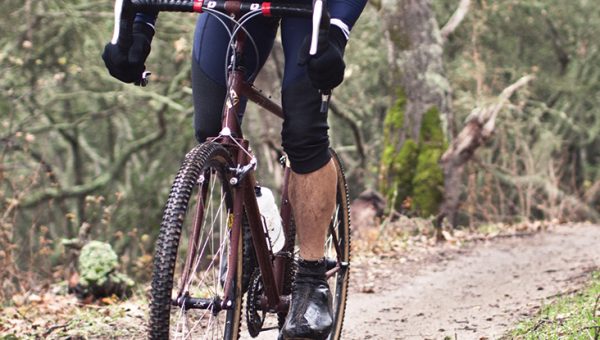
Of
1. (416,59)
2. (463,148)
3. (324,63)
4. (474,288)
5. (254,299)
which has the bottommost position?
(474,288)

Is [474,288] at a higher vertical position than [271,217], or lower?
lower

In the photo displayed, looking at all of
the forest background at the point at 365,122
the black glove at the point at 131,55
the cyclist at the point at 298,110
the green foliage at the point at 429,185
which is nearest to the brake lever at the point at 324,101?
the cyclist at the point at 298,110

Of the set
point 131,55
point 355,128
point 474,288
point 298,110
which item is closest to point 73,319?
point 131,55

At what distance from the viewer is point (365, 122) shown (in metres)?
18.8

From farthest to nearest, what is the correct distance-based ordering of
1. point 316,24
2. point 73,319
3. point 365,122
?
point 365,122 → point 73,319 → point 316,24

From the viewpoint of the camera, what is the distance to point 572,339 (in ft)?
11.4

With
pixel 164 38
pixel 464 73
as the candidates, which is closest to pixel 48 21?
pixel 164 38

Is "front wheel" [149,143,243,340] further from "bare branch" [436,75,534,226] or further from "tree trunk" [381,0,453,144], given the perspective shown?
"tree trunk" [381,0,453,144]

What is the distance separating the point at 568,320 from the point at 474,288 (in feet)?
8.19

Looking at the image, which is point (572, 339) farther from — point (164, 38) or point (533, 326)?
point (164, 38)

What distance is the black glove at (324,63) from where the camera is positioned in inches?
114

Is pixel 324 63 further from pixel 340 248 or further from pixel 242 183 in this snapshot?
pixel 340 248

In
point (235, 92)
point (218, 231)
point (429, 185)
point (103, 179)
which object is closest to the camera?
point (235, 92)

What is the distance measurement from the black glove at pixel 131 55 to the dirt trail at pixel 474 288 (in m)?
2.00
